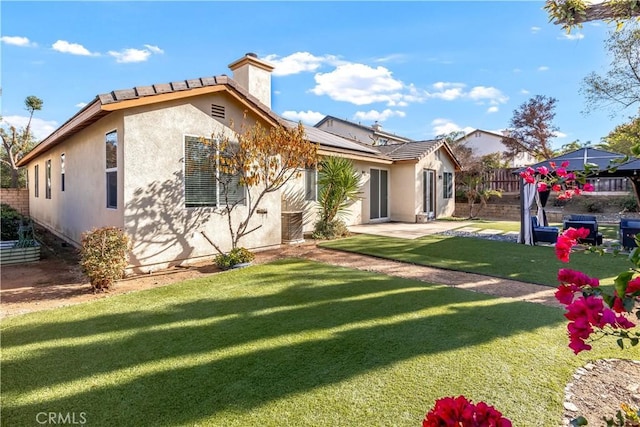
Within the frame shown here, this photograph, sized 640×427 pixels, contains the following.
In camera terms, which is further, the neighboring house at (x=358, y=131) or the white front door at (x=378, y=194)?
the neighboring house at (x=358, y=131)

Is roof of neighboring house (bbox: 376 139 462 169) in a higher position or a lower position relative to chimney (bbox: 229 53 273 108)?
lower

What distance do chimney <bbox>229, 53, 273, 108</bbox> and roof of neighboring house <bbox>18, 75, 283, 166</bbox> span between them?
121 inches

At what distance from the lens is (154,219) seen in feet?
26.6

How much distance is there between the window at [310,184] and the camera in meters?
14.5

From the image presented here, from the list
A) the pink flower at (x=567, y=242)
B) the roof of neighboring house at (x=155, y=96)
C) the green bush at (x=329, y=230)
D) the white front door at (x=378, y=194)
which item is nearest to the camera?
the pink flower at (x=567, y=242)

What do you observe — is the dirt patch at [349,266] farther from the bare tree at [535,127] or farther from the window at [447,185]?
the bare tree at [535,127]

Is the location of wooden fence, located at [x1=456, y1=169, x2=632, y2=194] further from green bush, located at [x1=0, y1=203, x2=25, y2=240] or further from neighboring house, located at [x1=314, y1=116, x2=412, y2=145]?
green bush, located at [x1=0, y1=203, x2=25, y2=240]

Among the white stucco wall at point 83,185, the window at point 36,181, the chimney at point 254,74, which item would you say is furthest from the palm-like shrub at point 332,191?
the window at point 36,181

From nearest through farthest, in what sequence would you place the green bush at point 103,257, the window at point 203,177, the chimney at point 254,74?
1. the green bush at point 103,257
2. the window at point 203,177
3. the chimney at point 254,74

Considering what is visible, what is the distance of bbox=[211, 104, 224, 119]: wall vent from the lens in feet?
30.1

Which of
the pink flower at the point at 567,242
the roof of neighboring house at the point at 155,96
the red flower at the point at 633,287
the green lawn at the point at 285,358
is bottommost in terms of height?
the green lawn at the point at 285,358

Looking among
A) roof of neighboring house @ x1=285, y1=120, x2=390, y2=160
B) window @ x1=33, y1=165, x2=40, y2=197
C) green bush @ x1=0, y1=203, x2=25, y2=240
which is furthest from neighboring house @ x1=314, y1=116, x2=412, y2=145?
green bush @ x1=0, y1=203, x2=25, y2=240

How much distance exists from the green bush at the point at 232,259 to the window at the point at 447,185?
17000 millimetres

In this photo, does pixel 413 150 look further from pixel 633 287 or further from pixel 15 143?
pixel 15 143
